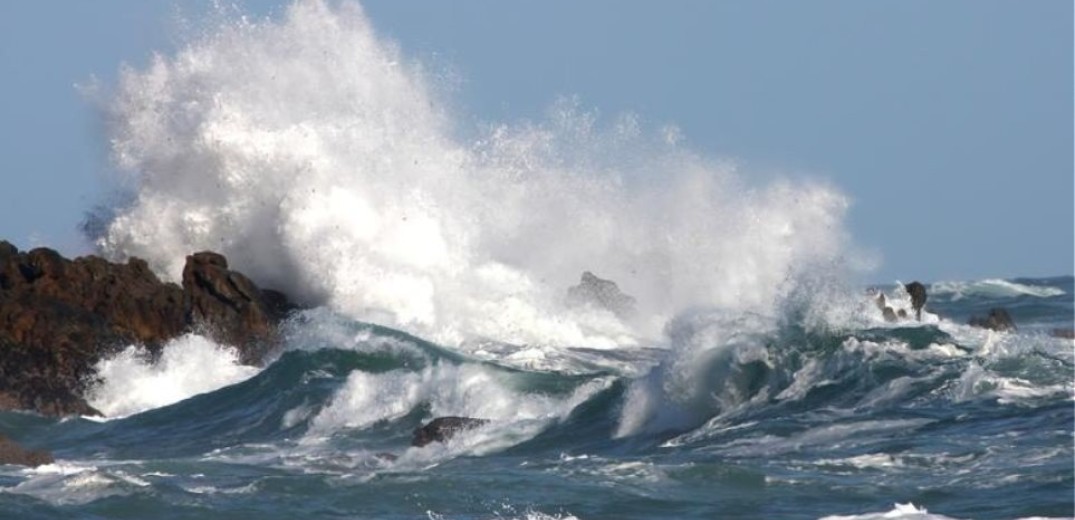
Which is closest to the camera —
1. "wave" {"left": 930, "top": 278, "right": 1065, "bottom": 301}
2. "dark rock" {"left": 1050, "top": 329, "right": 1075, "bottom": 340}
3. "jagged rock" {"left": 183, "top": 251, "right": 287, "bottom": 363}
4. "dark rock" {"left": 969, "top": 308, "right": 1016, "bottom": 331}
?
"jagged rock" {"left": 183, "top": 251, "right": 287, "bottom": 363}

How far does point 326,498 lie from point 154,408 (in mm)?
9759

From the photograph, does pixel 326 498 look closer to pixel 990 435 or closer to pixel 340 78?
pixel 990 435

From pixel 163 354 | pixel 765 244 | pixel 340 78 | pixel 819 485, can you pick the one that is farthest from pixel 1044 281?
pixel 819 485

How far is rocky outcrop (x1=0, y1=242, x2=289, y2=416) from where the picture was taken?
25828 millimetres

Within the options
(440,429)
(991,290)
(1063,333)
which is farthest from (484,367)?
(991,290)

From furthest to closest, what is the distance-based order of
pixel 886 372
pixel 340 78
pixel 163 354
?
pixel 340 78 < pixel 163 354 < pixel 886 372

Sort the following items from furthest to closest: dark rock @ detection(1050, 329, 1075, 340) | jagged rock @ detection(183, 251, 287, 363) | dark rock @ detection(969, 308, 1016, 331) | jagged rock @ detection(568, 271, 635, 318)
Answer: jagged rock @ detection(568, 271, 635, 318), dark rock @ detection(1050, 329, 1075, 340), dark rock @ detection(969, 308, 1016, 331), jagged rock @ detection(183, 251, 287, 363)

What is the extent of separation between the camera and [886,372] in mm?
19297

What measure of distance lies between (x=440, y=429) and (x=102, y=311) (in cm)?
908

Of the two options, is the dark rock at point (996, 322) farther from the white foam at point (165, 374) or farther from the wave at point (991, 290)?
the wave at point (991, 290)

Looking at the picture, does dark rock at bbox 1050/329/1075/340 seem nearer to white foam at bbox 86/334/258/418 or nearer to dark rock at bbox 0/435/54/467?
white foam at bbox 86/334/258/418

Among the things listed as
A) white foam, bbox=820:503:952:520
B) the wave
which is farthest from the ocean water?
the wave

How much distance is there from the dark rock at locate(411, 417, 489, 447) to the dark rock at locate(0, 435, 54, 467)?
318 cm

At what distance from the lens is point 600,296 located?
34.4 m
